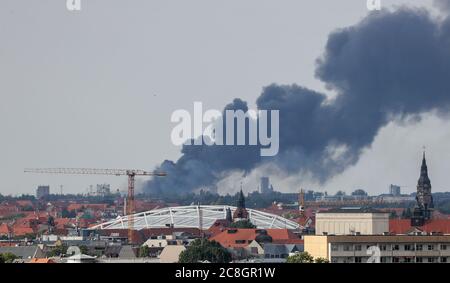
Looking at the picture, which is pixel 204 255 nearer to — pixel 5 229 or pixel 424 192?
pixel 5 229

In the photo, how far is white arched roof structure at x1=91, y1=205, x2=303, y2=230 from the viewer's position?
302 feet

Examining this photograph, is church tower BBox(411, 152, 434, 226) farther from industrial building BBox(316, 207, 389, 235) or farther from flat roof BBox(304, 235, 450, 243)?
flat roof BBox(304, 235, 450, 243)

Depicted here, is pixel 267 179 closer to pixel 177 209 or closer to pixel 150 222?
pixel 177 209

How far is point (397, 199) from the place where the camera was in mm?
111938

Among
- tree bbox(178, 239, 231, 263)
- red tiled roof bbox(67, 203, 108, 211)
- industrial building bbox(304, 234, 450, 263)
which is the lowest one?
tree bbox(178, 239, 231, 263)

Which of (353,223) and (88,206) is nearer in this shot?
(353,223)

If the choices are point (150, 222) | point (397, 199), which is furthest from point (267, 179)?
point (150, 222)

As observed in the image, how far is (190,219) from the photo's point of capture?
99.7m

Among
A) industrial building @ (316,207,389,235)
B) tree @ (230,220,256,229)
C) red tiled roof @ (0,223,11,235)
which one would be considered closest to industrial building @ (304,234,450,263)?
industrial building @ (316,207,389,235)

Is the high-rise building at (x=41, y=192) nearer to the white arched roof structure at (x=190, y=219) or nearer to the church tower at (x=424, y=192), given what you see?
the white arched roof structure at (x=190, y=219)

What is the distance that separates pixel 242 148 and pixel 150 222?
2516 centimetres

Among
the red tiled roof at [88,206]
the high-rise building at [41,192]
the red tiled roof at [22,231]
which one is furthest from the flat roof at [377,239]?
the high-rise building at [41,192]

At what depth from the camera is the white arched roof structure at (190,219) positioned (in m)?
92.0

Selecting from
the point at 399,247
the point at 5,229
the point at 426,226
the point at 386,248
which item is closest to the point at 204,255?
the point at 399,247
